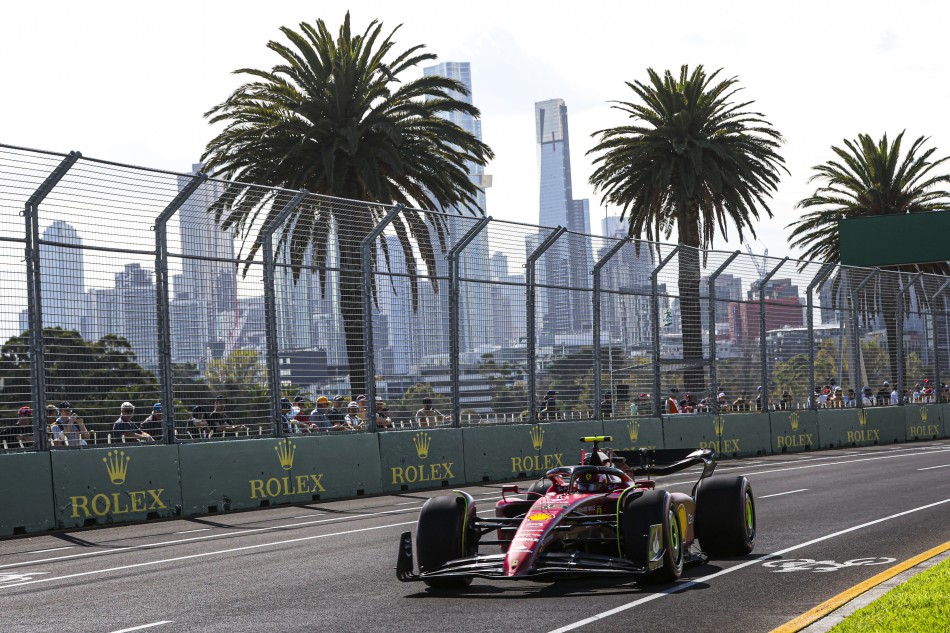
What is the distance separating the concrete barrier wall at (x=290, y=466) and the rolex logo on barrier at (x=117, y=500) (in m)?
0.01

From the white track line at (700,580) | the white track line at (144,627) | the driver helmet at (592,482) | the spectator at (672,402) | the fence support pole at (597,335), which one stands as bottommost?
the white track line at (700,580)

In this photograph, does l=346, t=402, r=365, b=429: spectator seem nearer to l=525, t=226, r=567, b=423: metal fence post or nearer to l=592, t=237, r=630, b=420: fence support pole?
l=525, t=226, r=567, b=423: metal fence post

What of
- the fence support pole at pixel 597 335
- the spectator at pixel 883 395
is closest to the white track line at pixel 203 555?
the fence support pole at pixel 597 335

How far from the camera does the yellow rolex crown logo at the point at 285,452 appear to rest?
17.2m

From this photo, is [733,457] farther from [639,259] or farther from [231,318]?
[231,318]

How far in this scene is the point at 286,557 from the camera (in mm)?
11000

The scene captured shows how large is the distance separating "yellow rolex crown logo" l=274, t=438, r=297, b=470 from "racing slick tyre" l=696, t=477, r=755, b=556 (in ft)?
27.1

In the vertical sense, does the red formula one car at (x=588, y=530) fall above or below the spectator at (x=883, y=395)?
below

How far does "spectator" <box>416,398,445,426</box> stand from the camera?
20.0 meters

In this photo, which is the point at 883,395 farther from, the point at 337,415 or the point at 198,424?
the point at 198,424

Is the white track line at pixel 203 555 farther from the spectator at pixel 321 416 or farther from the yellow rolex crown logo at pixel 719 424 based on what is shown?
the yellow rolex crown logo at pixel 719 424

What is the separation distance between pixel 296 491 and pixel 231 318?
256cm

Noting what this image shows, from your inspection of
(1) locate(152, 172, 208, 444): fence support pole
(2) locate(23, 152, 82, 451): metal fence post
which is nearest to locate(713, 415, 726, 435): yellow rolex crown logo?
(1) locate(152, 172, 208, 444): fence support pole

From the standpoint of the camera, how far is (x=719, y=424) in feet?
88.9
